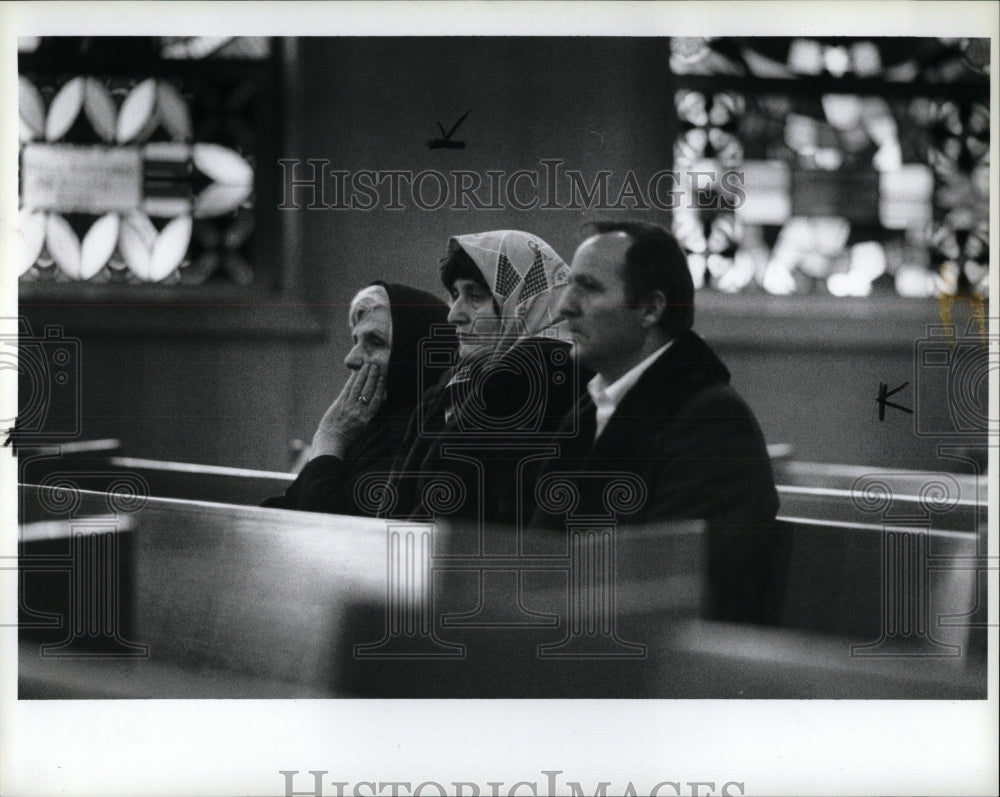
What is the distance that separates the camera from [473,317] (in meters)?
3.75

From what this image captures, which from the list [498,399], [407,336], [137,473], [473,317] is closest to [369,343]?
[407,336]

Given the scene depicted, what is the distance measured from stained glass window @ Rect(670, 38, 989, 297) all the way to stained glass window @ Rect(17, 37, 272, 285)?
4.58 ft

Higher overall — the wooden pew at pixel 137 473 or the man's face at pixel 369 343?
the man's face at pixel 369 343

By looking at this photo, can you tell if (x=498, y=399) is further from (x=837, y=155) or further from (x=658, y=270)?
(x=837, y=155)

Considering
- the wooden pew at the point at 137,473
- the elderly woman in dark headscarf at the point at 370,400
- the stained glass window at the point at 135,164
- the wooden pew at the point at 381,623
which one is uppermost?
the stained glass window at the point at 135,164

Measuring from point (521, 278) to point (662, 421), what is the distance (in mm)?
631

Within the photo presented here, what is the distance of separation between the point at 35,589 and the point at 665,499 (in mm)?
2014

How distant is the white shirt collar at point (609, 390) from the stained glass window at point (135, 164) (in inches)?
44.1

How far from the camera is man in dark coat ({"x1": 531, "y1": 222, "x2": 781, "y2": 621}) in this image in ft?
12.2

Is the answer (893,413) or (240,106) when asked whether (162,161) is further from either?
(893,413)

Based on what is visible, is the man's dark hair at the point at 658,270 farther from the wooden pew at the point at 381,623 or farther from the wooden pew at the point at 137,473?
the wooden pew at the point at 137,473

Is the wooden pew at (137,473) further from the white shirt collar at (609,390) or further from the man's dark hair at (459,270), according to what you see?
the white shirt collar at (609,390)

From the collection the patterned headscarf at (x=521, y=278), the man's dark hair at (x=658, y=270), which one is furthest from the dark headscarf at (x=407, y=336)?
the man's dark hair at (x=658, y=270)

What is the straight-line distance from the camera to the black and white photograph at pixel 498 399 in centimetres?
372
